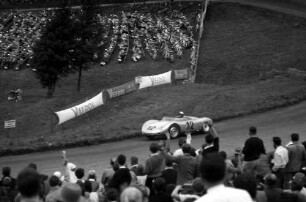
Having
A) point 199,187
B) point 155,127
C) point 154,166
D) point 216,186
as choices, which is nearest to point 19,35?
point 155,127

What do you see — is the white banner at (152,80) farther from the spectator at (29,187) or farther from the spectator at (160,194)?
the spectator at (29,187)

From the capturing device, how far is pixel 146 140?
28750 millimetres

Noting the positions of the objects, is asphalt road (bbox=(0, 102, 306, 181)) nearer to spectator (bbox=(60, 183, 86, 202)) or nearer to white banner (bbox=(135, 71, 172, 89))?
white banner (bbox=(135, 71, 172, 89))

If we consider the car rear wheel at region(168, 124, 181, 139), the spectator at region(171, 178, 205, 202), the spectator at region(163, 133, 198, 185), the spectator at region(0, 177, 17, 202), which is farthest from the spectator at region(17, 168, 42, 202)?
the car rear wheel at region(168, 124, 181, 139)

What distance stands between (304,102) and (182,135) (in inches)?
337

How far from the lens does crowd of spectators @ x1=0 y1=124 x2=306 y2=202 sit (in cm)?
739

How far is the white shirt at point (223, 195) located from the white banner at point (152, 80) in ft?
96.8

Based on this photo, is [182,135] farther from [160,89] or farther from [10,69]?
[10,69]

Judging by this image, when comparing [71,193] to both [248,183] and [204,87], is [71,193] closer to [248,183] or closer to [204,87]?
[248,183]

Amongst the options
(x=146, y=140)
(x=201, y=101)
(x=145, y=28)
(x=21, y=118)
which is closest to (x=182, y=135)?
(x=146, y=140)

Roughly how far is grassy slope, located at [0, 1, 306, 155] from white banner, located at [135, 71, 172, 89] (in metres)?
0.42

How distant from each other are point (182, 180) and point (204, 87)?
24.0 metres

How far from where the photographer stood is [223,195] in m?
6.21

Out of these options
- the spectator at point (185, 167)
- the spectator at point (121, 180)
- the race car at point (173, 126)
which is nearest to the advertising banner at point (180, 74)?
the race car at point (173, 126)
